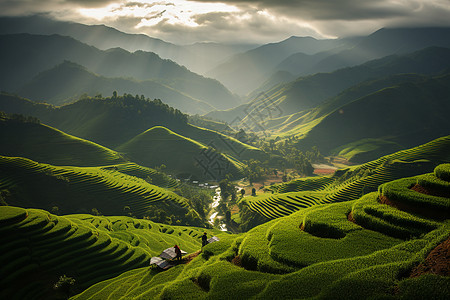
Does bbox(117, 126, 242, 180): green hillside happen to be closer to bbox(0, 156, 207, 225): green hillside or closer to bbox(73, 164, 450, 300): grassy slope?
bbox(0, 156, 207, 225): green hillside

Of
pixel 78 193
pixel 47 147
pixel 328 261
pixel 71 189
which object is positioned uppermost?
pixel 328 261

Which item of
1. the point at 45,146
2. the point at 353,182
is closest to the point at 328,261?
the point at 353,182

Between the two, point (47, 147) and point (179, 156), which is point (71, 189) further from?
point (179, 156)

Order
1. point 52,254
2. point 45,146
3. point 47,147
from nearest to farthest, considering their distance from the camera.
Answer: point 52,254, point 47,147, point 45,146

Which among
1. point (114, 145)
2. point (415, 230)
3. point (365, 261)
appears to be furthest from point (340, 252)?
point (114, 145)

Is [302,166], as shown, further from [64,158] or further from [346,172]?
[64,158]

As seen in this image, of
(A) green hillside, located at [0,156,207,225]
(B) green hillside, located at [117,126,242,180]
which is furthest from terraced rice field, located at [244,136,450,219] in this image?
(B) green hillside, located at [117,126,242,180]

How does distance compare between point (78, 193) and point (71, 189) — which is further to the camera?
point (71, 189)
